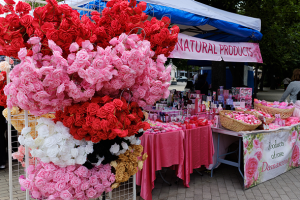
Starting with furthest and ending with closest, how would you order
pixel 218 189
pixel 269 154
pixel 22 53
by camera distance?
pixel 269 154, pixel 218 189, pixel 22 53

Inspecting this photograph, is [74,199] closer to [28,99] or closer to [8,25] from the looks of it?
[28,99]

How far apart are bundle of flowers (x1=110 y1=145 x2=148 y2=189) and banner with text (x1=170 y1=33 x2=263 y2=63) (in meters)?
1.88

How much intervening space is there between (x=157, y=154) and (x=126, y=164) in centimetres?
144

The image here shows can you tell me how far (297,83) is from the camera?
18.4ft

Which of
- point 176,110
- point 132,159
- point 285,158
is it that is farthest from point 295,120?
point 132,159

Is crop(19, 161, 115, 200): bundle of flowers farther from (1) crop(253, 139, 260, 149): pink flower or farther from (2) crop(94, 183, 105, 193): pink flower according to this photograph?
(1) crop(253, 139, 260, 149): pink flower

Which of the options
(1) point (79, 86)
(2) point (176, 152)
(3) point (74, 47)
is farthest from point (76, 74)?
(2) point (176, 152)

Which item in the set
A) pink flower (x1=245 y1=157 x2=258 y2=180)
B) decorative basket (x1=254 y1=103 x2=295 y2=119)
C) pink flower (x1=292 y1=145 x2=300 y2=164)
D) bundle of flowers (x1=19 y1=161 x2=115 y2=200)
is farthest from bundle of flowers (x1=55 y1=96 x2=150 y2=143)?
pink flower (x1=292 y1=145 x2=300 y2=164)

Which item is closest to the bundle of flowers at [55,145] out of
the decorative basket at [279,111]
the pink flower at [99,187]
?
the pink flower at [99,187]

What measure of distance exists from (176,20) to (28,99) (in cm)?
287

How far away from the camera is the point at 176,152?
143 inches

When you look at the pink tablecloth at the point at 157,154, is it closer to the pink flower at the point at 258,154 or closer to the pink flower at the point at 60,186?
the pink flower at the point at 258,154

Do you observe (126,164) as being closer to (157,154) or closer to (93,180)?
(93,180)

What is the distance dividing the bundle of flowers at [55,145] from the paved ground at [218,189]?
1970mm
